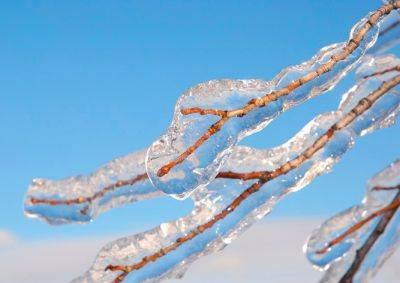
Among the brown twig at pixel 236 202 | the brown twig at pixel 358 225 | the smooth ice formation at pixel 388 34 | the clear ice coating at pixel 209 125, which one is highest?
the smooth ice formation at pixel 388 34

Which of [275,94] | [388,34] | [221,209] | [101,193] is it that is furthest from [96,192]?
[388,34]

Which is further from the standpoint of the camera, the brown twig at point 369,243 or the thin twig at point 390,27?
the thin twig at point 390,27

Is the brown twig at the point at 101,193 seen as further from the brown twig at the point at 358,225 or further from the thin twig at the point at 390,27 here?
the thin twig at the point at 390,27

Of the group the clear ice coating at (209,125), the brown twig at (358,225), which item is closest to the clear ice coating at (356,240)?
the brown twig at (358,225)

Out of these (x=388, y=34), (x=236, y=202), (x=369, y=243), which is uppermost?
(x=388, y=34)

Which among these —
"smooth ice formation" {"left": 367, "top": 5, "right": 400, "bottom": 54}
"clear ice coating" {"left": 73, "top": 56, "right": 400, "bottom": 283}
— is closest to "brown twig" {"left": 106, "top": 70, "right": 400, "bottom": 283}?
"clear ice coating" {"left": 73, "top": 56, "right": 400, "bottom": 283}

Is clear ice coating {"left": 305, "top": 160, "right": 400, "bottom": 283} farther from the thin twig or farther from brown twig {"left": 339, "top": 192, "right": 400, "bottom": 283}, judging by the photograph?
the thin twig

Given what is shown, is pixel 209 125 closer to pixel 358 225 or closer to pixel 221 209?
pixel 221 209
